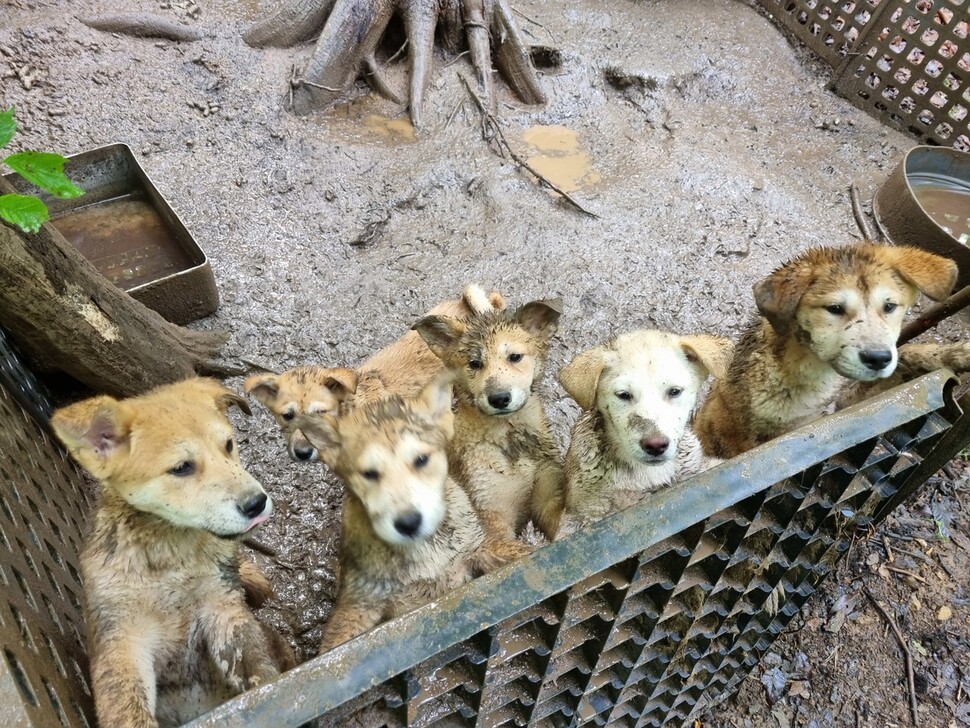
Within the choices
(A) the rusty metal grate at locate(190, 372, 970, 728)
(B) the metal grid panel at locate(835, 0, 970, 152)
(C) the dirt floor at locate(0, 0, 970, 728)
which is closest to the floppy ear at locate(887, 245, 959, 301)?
(A) the rusty metal grate at locate(190, 372, 970, 728)

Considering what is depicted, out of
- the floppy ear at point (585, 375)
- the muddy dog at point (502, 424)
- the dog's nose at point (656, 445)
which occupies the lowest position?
the muddy dog at point (502, 424)

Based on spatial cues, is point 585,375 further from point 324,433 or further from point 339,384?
point 339,384

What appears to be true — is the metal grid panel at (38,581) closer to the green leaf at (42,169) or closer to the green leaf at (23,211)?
the green leaf at (23,211)

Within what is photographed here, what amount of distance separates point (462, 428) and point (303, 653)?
1.65 meters

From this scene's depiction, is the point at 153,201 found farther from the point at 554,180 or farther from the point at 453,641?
the point at 453,641

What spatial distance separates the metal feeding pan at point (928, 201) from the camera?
6203mm

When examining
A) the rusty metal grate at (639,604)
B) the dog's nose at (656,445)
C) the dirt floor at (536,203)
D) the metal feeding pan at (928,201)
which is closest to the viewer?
the rusty metal grate at (639,604)

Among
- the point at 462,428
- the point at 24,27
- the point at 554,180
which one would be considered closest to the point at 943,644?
the point at 462,428

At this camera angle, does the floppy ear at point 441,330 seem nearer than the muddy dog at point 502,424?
No

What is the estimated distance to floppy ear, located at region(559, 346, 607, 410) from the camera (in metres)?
3.43

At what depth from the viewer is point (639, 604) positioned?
2.64 metres

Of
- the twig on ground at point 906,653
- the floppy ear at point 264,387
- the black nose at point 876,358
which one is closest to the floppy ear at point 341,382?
the floppy ear at point 264,387

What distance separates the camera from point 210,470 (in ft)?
9.51

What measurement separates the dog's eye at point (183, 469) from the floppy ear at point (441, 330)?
60.0 inches
